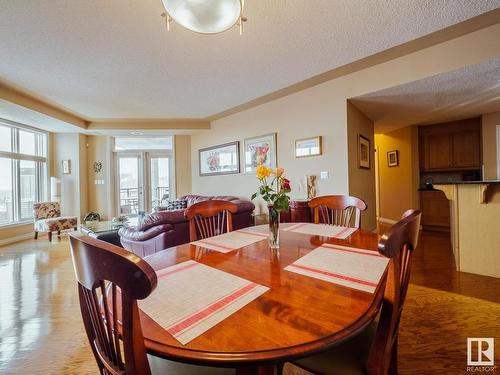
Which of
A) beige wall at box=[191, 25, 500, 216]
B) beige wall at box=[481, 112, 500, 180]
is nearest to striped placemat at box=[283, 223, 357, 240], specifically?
beige wall at box=[191, 25, 500, 216]

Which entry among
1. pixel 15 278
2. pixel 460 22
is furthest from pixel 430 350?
pixel 15 278

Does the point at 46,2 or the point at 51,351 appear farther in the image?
the point at 46,2

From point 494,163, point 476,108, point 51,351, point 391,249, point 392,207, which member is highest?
point 476,108

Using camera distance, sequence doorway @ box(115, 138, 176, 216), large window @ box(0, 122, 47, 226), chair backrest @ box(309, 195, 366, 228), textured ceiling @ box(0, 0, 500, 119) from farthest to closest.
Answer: doorway @ box(115, 138, 176, 216)
large window @ box(0, 122, 47, 226)
textured ceiling @ box(0, 0, 500, 119)
chair backrest @ box(309, 195, 366, 228)

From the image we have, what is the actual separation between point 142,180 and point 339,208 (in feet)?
18.7

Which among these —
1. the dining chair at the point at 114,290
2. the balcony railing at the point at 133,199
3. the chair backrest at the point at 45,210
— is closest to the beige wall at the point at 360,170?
the dining chair at the point at 114,290

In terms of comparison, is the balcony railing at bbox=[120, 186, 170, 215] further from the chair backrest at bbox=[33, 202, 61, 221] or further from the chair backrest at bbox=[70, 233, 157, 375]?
the chair backrest at bbox=[70, 233, 157, 375]

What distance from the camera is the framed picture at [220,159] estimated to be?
4.84 metres

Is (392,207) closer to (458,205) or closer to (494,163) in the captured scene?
(494,163)

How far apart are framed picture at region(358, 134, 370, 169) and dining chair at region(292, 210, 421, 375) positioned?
3.13 meters

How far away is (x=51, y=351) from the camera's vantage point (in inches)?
58.2

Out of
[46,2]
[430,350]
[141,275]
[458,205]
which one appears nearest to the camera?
[141,275]

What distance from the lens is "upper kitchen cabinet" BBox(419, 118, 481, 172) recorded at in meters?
4.29

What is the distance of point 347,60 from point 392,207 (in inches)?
152
